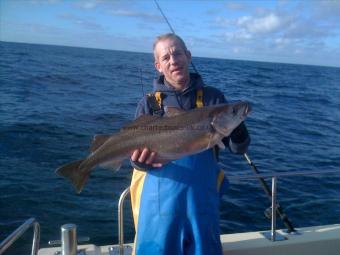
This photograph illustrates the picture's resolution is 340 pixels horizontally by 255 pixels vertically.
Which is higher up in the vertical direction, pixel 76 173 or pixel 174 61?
pixel 174 61

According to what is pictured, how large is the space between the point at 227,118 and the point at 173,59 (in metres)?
0.71

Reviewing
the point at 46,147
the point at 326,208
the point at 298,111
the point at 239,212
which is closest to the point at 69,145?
the point at 46,147

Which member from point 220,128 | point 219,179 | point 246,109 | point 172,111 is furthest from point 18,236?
point 246,109

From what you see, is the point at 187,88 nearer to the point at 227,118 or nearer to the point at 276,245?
the point at 227,118

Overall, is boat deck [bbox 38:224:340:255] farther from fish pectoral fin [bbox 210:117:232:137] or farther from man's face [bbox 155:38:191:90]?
man's face [bbox 155:38:191:90]

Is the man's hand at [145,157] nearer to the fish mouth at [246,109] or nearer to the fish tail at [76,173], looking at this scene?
the fish tail at [76,173]

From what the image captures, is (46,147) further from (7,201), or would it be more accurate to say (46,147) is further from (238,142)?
(238,142)

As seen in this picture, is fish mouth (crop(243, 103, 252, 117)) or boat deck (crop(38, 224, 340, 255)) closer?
fish mouth (crop(243, 103, 252, 117))

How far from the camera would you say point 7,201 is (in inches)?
398

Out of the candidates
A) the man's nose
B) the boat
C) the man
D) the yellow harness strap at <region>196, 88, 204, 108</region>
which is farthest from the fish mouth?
the boat

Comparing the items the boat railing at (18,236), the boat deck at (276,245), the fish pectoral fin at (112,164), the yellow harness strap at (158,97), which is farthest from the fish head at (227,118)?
the boat railing at (18,236)

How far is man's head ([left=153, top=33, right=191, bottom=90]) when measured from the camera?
12.3 feet

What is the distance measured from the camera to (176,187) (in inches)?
136

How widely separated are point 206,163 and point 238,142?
40 centimetres
